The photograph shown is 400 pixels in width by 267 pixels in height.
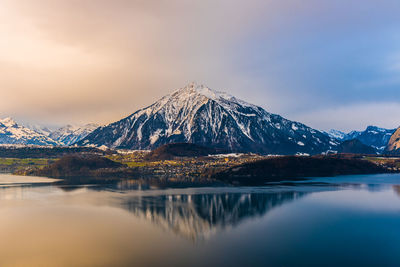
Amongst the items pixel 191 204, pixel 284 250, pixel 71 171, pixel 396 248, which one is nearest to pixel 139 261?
pixel 284 250

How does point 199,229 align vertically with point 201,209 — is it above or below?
below

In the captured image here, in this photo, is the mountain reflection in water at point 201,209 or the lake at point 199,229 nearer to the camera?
the lake at point 199,229

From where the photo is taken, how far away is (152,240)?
55188 millimetres

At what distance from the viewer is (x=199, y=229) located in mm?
62750

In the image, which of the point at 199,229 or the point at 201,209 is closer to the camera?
the point at 199,229

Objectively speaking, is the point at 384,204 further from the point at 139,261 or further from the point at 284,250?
the point at 139,261

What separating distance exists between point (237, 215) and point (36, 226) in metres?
42.0

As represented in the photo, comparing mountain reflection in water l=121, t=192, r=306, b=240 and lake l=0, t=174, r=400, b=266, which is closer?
lake l=0, t=174, r=400, b=266

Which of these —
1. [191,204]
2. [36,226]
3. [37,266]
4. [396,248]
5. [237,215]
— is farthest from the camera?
[191,204]

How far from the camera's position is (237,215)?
248 feet

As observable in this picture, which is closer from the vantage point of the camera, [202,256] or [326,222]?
[202,256]

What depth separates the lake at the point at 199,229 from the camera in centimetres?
4559

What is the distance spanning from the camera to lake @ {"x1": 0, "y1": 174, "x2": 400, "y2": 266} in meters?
45.6

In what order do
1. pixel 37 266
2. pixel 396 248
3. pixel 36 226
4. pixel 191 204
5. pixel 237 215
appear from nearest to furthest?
pixel 37 266 → pixel 396 248 → pixel 36 226 → pixel 237 215 → pixel 191 204
